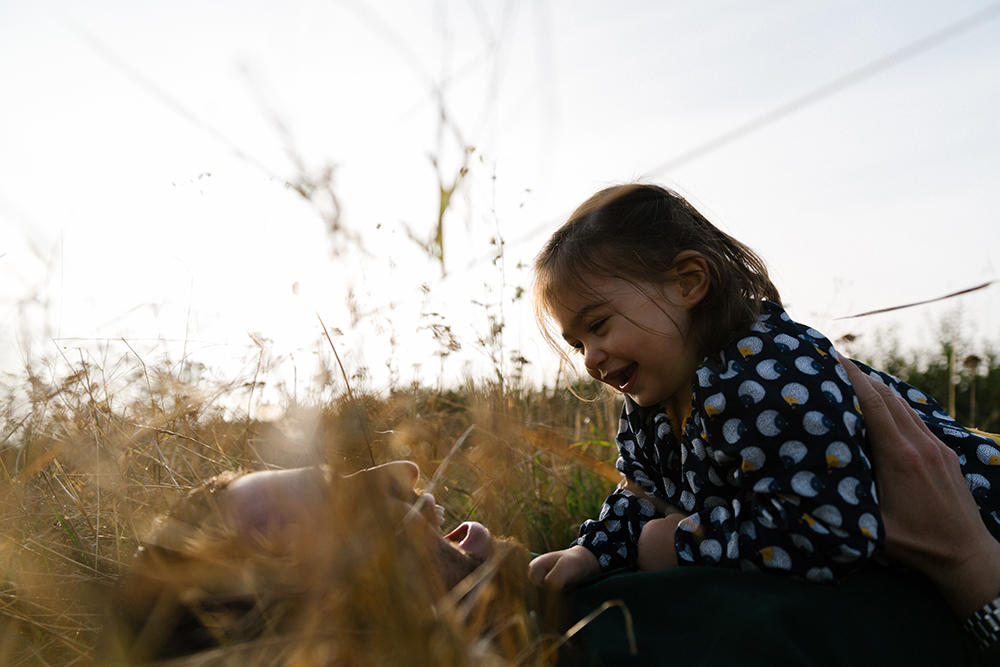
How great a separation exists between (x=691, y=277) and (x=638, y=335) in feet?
0.92

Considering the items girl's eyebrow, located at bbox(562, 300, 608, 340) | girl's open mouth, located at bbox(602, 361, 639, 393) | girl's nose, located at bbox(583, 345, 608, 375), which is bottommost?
girl's open mouth, located at bbox(602, 361, 639, 393)

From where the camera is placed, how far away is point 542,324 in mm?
2283

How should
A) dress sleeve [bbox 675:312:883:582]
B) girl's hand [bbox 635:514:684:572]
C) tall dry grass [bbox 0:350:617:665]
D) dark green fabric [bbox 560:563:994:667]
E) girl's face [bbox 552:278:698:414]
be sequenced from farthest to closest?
girl's face [bbox 552:278:698:414] → girl's hand [bbox 635:514:684:572] → tall dry grass [bbox 0:350:617:665] → dress sleeve [bbox 675:312:883:582] → dark green fabric [bbox 560:563:994:667]

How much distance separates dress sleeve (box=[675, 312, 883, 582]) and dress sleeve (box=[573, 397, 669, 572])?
291 mm

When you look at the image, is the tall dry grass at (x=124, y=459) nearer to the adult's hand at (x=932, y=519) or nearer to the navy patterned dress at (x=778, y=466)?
the navy patterned dress at (x=778, y=466)

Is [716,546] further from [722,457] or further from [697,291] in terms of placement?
[697,291]

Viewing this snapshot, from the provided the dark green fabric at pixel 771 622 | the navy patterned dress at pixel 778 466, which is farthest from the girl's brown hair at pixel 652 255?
the dark green fabric at pixel 771 622

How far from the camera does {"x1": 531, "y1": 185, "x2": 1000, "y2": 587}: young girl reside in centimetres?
142

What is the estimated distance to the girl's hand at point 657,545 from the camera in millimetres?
1694

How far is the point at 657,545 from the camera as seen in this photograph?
1724 millimetres

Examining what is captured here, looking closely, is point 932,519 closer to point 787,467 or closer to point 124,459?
point 787,467

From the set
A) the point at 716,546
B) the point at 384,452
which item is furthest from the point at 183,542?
the point at 716,546

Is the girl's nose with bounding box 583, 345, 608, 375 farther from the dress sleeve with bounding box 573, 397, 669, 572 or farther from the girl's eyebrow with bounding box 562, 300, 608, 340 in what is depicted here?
the dress sleeve with bounding box 573, 397, 669, 572

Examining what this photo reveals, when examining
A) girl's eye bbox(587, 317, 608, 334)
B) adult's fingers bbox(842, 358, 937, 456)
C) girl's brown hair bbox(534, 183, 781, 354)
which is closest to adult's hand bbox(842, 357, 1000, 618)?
adult's fingers bbox(842, 358, 937, 456)
